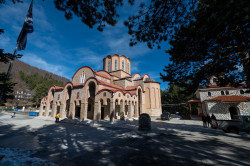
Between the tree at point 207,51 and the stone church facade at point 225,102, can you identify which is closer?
the tree at point 207,51

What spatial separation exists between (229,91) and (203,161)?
2181 centimetres

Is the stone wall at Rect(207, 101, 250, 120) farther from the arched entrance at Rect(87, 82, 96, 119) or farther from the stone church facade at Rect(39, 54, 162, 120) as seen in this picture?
the arched entrance at Rect(87, 82, 96, 119)

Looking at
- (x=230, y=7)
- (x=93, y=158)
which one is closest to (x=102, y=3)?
(x=230, y=7)

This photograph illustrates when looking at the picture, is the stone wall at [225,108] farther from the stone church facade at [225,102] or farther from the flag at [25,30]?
the flag at [25,30]

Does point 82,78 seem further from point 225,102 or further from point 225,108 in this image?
point 225,108

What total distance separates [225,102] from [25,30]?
27405 millimetres

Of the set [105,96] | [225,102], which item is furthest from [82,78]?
[225,102]

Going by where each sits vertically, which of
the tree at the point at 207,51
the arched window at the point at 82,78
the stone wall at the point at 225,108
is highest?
the arched window at the point at 82,78

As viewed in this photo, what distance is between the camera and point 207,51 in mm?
6309

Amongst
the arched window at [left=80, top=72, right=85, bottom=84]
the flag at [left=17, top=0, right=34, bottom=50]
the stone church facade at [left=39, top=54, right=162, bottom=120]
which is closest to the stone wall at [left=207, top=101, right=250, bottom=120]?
the stone church facade at [left=39, top=54, right=162, bottom=120]

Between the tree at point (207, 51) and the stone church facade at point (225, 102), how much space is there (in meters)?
12.1

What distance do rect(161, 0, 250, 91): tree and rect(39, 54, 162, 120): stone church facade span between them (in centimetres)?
1019

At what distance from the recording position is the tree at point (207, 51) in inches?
191

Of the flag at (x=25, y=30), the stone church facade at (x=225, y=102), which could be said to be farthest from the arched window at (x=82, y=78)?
the stone church facade at (x=225, y=102)
